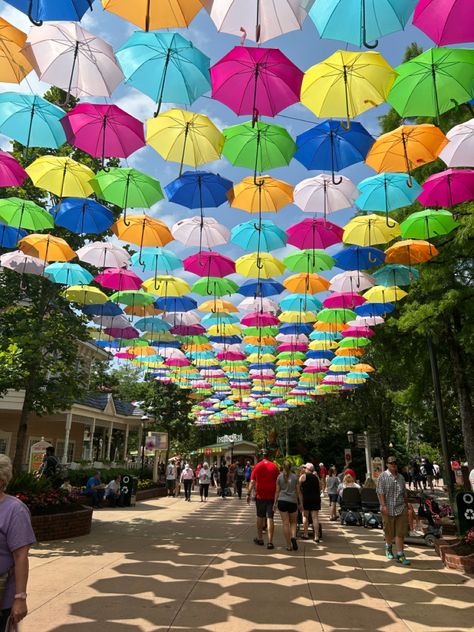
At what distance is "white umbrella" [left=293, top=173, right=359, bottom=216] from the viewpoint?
30.4 ft

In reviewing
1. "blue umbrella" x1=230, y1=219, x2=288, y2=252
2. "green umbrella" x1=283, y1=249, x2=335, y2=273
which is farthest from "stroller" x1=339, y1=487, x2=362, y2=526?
"blue umbrella" x1=230, y1=219, x2=288, y2=252

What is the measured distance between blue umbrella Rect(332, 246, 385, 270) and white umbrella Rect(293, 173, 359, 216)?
200 centimetres

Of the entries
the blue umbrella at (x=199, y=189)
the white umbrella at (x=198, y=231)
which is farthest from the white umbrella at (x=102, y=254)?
the blue umbrella at (x=199, y=189)

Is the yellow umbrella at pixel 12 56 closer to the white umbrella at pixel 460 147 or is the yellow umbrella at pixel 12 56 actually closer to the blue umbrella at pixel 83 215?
the blue umbrella at pixel 83 215

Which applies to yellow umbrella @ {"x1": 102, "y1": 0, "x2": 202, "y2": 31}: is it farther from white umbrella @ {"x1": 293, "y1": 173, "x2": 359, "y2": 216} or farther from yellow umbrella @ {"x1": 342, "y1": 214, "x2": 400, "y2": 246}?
yellow umbrella @ {"x1": 342, "y1": 214, "x2": 400, "y2": 246}

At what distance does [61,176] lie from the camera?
899 centimetres

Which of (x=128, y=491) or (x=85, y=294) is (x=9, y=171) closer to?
(x=85, y=294)

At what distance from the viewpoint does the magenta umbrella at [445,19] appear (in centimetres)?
552

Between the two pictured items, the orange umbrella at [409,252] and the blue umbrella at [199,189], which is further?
the orange umbrella at [409,252]

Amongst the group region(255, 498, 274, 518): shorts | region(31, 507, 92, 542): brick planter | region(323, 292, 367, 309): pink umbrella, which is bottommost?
region(31, 507, 92, 542): brick planter

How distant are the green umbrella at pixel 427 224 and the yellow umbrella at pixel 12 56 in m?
7.15

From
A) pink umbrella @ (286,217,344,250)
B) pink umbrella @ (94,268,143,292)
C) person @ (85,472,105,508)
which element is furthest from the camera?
person @ (85,472,105,508)

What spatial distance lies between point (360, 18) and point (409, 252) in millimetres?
5961

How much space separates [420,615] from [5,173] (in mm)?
8867
